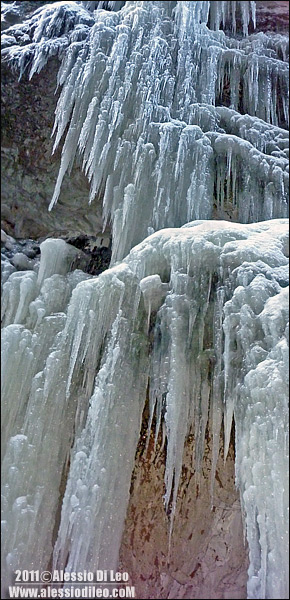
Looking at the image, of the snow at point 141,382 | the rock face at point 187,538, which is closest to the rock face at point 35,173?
the snow at point 141,382

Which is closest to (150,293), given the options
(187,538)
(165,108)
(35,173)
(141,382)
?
(141,382)

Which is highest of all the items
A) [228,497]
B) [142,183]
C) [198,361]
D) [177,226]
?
[142,183]

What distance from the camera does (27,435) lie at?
12.1ft

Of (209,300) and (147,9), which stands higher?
(147,9)

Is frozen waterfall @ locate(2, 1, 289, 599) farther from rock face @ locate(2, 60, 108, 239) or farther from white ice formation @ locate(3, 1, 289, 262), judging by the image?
rock face @ locate(2, 60, 108, 239)

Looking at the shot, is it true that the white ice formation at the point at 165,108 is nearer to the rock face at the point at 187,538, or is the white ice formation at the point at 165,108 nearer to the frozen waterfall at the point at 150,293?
the frozen waterfall at the point at 150,293

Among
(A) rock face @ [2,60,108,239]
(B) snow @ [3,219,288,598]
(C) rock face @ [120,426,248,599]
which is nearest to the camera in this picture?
(B) snow @ [3,219,288,598]

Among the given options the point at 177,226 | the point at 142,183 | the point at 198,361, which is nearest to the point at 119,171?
the point at 142,183

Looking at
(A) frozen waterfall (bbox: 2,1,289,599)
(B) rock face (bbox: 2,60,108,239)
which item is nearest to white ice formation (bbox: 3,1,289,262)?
(A) frozen waterfall (bbox: 2,1,289,599)

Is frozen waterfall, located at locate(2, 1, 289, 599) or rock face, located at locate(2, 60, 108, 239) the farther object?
rock face, located at locate(2, 60, 108, 239)

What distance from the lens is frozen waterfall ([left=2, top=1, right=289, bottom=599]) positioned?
3.57 metres

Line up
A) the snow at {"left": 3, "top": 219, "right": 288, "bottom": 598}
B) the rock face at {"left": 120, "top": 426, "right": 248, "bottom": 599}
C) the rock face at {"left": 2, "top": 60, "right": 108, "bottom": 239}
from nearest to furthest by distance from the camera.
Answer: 1. the snow at {"left": 3, "top": 219, "right": 288, "bottom": 598}
2. the rock face at {"left": 120, "top": 426, "right": 248, "bottom": 599}
3. the rock face at {"left": 2, "top": 60, "right": 108, "bottom": 239}

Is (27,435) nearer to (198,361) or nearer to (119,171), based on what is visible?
(198,361)

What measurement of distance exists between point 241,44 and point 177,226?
188cm
